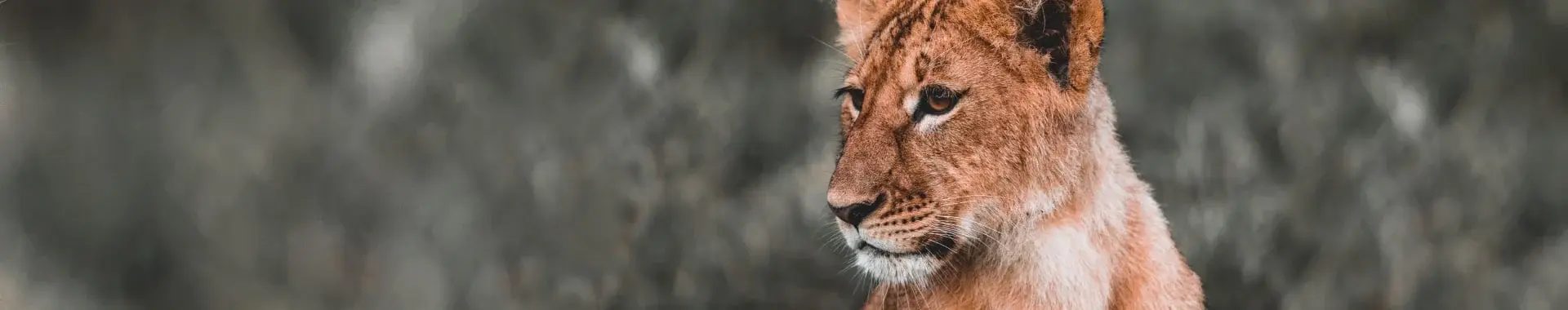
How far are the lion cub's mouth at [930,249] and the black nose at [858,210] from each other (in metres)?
0.05

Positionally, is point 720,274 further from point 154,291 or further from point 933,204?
point 154,291

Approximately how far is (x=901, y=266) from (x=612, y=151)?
774mm

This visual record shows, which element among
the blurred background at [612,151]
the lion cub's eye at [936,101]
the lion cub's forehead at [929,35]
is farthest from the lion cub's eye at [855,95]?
the blurred background at [612,151]

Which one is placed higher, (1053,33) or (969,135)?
(1053,33)

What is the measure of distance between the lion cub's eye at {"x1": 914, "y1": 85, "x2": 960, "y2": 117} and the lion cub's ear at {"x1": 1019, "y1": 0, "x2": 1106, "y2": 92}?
0.14m

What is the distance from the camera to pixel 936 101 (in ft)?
6.17

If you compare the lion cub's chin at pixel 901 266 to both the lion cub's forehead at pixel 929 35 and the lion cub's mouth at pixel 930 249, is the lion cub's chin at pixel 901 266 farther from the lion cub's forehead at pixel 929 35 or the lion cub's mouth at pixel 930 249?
the lion cub's forehead at pixel 929 35

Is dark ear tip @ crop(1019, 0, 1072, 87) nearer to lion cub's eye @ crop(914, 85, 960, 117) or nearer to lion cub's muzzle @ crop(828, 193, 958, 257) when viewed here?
lion cub's eye @ crop(914, 85, 960, 117)

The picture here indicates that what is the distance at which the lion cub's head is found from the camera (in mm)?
1842

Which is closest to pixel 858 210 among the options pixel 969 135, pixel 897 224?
pixel 897 224

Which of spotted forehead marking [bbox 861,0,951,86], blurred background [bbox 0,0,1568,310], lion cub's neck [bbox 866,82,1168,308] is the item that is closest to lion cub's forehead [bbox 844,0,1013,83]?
spotted forehead marking [bbox 861,0,951,86]

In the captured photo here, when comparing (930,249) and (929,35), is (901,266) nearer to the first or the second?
(930,249)

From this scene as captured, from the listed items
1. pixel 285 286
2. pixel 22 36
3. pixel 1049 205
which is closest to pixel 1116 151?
pixel 1049 205

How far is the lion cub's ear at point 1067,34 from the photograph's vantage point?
5.88 ft
